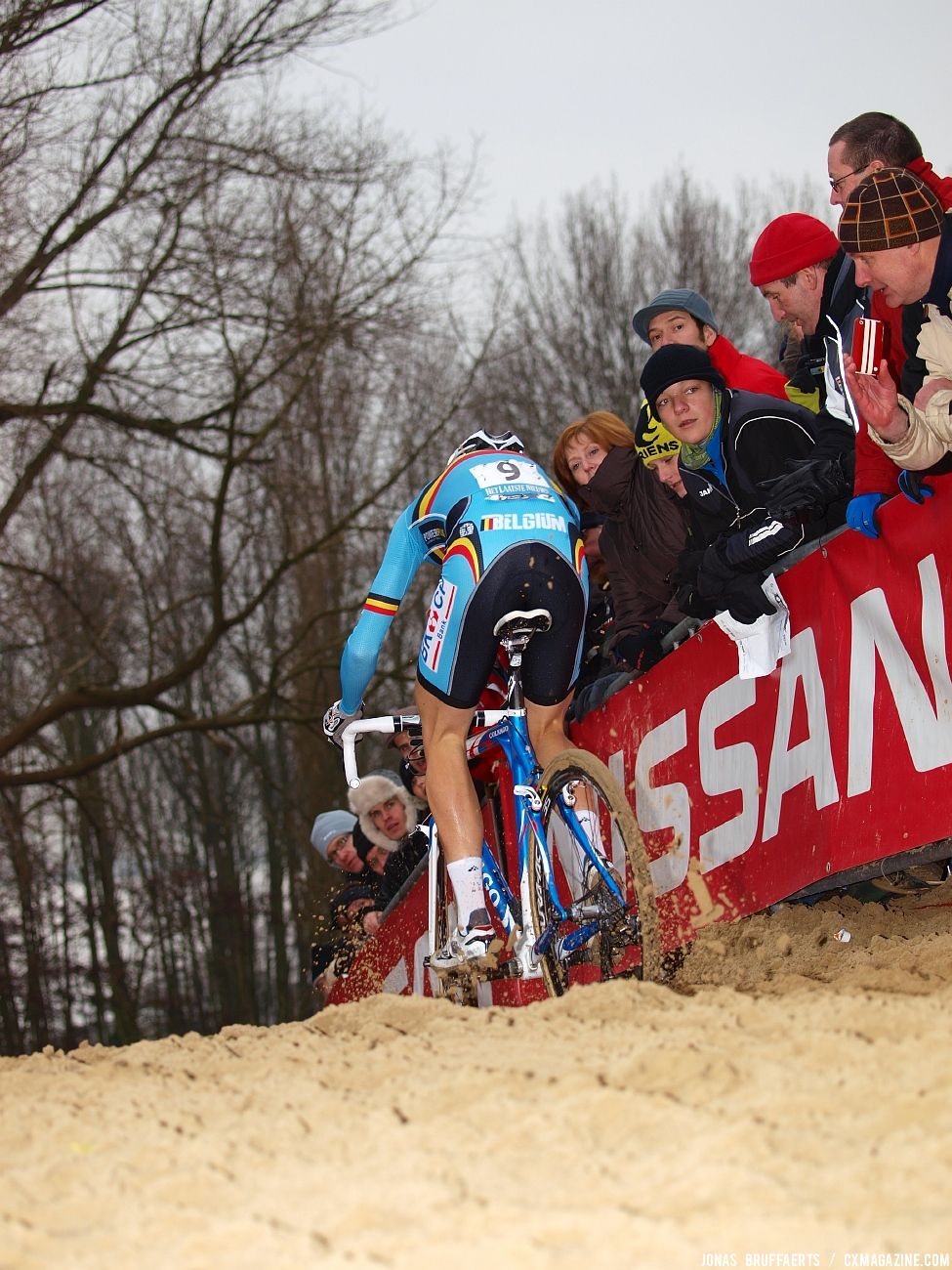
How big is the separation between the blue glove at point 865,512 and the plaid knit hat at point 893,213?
2.50 feet

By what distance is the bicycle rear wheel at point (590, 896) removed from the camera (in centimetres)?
406

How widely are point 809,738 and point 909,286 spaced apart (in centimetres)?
146

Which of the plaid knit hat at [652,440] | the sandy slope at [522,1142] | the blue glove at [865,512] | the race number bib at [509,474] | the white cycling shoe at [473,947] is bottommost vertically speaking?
the sandy slope at [522,1142]

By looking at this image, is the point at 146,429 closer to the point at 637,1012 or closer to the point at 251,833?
the point at 637,1012

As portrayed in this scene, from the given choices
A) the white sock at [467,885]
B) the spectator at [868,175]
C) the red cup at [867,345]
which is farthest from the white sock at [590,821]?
the red cup at [867,345]

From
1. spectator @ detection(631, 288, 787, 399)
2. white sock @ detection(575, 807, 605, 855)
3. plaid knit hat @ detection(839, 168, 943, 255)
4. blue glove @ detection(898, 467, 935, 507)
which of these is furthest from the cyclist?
plaid knit hat @ detection(839, 168, 943, 255)

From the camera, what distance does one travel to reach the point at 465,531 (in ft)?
15.3

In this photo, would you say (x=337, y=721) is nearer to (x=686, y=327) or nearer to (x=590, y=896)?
(x=590, y=896)

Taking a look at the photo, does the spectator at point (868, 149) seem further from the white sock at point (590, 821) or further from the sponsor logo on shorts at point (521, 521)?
the white sock at point (590, 821)

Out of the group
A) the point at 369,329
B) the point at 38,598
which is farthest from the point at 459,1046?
the point at 38,598

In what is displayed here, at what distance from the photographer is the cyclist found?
4586 millimetres

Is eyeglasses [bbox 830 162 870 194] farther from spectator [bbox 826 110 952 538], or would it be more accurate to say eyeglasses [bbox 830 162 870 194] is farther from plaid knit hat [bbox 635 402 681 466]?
plaid knit hat [bbox 635 402 681 466]

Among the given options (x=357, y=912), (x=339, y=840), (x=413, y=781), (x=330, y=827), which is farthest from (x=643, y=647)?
(x=330, y=827)

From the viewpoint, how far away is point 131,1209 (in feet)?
6.97
